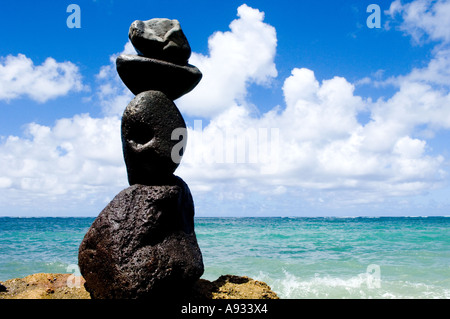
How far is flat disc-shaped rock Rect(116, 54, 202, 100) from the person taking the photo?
200 inches

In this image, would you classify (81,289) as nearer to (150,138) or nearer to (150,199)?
(150,199)

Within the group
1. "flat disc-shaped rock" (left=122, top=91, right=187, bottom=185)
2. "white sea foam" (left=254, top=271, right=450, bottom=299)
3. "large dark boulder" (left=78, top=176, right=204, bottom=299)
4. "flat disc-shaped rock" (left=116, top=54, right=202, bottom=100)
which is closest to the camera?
"large dark boulder" (left=78, top=176, right=204, bottom=299)

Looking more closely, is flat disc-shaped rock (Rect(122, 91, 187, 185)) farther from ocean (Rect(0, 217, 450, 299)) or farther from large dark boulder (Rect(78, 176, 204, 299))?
ocean (Rect(0, 217, 450, 299))

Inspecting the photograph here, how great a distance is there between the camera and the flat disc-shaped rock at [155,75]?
16.7 ft

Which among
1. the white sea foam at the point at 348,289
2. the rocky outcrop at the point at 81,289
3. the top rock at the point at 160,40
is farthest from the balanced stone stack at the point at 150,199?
the white sea foam at the point at 348,289

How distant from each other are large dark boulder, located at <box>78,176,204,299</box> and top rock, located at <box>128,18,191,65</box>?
2016mm

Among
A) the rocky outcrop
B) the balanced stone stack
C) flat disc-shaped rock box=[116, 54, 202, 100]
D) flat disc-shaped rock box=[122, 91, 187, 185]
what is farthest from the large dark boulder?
flat disc-shaped rock box=[116, 54, 202, 100]

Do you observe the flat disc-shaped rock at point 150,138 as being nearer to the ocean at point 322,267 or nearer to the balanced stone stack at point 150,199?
the balanced stone stack at point 150,199

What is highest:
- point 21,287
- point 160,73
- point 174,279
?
point 160,73

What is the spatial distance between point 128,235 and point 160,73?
2.39 metres
